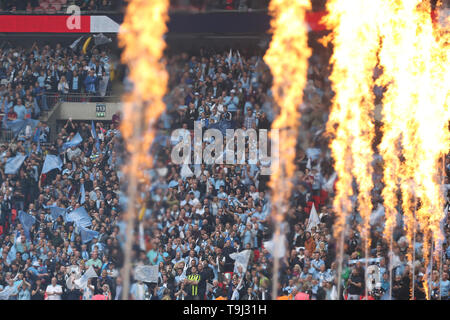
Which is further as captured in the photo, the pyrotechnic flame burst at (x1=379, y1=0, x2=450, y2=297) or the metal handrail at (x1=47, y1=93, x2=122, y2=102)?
the metal handrail at (x1=47, y1=93, x2=122, y2=102)

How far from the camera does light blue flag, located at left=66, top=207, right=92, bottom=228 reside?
63.6 ft

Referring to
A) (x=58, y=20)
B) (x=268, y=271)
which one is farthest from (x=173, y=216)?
(x=58, y=20)

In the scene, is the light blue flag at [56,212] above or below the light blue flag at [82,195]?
below

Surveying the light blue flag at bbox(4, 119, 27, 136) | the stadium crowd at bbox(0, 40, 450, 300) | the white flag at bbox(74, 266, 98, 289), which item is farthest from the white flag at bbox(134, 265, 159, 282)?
the light blue flag at bbox(4, 119, 27, 136)

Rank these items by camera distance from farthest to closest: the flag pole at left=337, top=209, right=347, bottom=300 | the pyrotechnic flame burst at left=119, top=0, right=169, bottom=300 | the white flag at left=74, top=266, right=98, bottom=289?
the white flag at left=74, top=266, right=98, bottom=289
the flag pole at left=337, top=209, right=347, bottom=300
the pyrotechnic flame burst at left=119, top=0, right=169, bottom=300

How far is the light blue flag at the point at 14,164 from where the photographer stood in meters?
21.0

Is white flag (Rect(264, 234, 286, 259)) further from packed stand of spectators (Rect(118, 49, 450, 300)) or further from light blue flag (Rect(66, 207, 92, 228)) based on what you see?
light blue flag (Rect(66, 207, 92, 228))

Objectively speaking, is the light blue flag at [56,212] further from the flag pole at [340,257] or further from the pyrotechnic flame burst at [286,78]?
the flag pole at [340,257]

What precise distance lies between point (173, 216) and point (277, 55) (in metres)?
4.53

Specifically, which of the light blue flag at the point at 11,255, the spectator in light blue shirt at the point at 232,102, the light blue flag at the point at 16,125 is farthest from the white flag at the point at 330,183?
the light blue flag at the point at 16,125

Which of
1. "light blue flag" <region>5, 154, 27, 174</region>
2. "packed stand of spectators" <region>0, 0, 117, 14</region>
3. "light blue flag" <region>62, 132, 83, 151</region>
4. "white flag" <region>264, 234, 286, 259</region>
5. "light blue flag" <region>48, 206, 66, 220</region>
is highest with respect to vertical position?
"packed stand of spectators" <region>0, 0, 117, 14</region>

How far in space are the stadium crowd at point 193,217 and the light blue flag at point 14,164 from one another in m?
0.11

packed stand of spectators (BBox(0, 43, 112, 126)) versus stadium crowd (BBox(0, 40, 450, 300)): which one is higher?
packed stand of spectators (BBox(0, 43, 112, 126))

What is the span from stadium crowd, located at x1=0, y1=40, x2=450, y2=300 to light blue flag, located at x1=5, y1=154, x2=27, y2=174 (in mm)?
113
